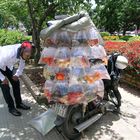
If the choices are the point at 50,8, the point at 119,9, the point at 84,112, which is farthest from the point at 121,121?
the point at 119,9

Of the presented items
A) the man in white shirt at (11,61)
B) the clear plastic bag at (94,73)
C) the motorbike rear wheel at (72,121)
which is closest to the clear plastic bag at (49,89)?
the motorbike rear wheel at (72,121)

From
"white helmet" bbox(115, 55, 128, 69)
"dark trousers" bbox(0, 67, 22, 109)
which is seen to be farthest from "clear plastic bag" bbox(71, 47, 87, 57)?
"dark trousers" bbox(0, 67, 22, 109)

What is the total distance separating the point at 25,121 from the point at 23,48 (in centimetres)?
146

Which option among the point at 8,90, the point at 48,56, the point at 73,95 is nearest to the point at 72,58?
the point at 48,56

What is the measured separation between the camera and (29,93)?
7.41 meters

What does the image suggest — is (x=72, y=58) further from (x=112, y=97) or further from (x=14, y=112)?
(x=14, y=112)

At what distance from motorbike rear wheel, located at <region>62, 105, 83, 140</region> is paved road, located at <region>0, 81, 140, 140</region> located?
0.71ft

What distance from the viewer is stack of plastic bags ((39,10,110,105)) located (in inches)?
169

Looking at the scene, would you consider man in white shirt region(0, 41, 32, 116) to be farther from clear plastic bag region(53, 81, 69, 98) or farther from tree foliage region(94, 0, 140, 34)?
tree foliage region(94, 0, 140, 34)

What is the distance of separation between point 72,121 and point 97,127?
0.69 metres

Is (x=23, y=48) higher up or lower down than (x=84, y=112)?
higher up

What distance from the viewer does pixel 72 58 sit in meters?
4.29

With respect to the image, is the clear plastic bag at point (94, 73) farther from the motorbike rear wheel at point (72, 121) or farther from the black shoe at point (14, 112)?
the black shoe at point (14, 112)

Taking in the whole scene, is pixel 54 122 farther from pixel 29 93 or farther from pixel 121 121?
pixel 29 93
